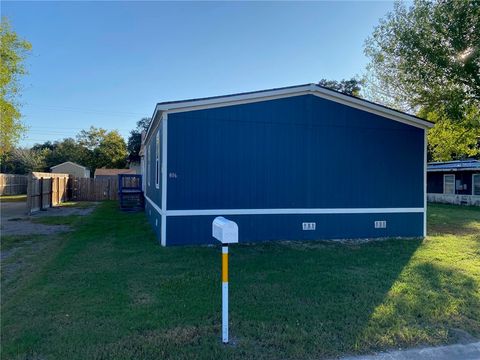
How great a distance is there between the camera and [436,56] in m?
8.90

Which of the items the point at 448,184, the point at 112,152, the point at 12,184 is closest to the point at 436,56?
the point at 448,184

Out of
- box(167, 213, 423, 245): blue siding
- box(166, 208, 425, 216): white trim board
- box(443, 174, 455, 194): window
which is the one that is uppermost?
box(443, 174, 455, 194): window

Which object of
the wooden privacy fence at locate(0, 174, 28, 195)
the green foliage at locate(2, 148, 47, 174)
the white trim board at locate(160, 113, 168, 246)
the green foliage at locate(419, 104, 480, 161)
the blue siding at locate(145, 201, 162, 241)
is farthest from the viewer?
the green foliage at locate(2, 148, 47, 174)

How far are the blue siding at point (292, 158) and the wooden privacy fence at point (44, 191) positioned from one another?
415 inches

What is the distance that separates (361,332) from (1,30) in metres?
18.6

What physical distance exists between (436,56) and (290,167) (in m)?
4.49

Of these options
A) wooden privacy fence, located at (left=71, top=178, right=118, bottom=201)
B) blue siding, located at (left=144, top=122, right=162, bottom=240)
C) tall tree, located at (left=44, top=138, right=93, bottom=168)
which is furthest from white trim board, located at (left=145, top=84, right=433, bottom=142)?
tall tree, located at (left=44, top=138, right=93, bottom=168)

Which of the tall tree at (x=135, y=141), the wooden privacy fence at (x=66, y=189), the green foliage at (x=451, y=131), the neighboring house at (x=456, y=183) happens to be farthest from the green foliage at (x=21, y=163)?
the green foliage at (x=451, y=131)

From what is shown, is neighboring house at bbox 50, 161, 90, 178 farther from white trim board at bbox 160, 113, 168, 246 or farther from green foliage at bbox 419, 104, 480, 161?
green foliage at bbox 419, 104, 480, 161

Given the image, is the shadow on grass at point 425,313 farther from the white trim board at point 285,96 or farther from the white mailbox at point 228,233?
the white trim board at point 285,96

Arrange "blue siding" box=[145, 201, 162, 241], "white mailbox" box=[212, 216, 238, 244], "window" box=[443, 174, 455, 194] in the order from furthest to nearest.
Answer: "window" box=[443, 174, 455, 194]
"blue siding" box=[145, 201, 162, 241]
"white mailbox" box=[212, 216, 238, 244]

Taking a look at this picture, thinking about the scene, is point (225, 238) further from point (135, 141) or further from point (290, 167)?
point (135, 141)

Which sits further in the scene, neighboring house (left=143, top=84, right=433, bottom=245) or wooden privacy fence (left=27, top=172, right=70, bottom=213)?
wooden privacy fence (left=27, top=172, right=70, bottom=213)

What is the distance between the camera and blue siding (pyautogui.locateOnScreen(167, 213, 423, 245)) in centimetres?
849
